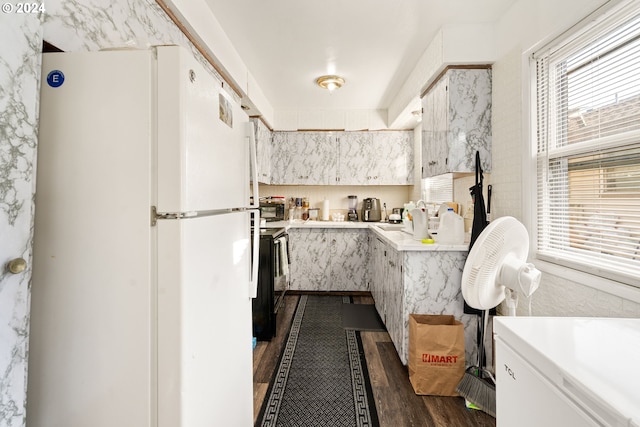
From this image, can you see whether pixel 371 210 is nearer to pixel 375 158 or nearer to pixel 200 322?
pixel 375 158

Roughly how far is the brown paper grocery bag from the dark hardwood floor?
7 cm

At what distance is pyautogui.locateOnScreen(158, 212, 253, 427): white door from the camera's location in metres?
0.80

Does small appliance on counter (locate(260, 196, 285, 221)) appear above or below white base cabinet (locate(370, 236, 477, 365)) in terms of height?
above

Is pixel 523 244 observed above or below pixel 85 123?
below

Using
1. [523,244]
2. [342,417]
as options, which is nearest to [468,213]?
[523,244]

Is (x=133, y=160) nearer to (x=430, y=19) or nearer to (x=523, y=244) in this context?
(x=523, y=244)

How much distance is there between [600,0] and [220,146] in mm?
1800

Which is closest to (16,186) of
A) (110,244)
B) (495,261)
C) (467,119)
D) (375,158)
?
(110,244)

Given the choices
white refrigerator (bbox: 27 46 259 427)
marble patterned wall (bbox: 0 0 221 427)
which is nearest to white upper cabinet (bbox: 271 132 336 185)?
white refrigerator (bbox: 27 46 259 427)

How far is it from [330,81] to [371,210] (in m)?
1.93

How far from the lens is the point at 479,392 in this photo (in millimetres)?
1742

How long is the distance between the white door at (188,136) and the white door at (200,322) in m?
0.08

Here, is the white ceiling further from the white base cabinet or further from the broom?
the broom

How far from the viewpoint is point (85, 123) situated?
2.61ft
